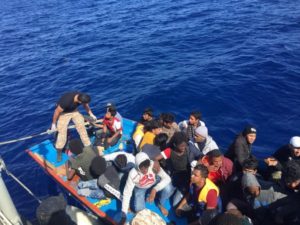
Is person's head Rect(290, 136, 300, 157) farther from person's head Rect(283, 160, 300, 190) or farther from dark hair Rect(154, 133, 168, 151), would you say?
dark hair Rect(154, 133, 168, 151)

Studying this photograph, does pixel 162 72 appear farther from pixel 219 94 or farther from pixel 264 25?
pixel 264 25

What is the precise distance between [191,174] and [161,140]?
171 centimetres

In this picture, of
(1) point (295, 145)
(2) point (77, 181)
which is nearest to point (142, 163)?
(2) point (77, 181)

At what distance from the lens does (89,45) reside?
78.6 feet

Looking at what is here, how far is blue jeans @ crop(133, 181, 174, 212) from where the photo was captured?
24.7 feet

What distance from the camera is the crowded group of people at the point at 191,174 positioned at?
648 centimetres

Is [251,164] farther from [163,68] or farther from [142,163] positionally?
[163,68]

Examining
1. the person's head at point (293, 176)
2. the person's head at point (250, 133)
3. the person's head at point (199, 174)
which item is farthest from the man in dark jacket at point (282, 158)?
the person's head at point (199, 174)

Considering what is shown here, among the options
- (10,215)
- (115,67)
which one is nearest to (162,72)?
(115,67)

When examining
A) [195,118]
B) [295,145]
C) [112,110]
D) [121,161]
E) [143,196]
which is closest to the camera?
[295,145]

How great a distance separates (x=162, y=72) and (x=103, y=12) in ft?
54.7

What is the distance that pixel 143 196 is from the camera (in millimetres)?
7664

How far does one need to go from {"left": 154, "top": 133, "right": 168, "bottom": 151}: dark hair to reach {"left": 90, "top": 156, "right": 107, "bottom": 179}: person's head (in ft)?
5.46

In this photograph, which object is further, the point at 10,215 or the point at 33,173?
the point at 33,173
